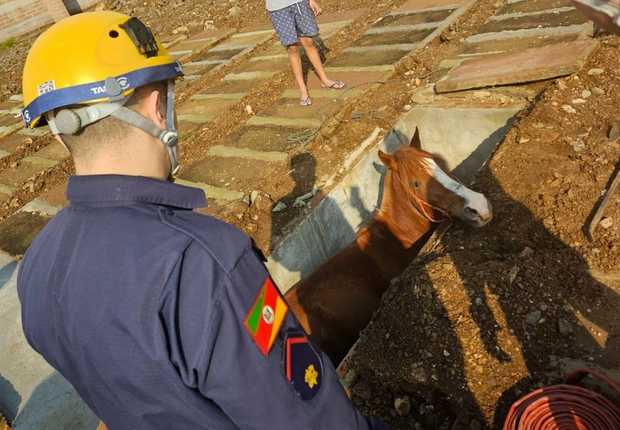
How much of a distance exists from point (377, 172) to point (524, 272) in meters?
2.61

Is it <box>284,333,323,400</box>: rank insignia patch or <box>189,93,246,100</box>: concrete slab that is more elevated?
<box>284,333,323,400</box>: rank insignia patch

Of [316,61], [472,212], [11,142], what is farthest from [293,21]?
[11,142]

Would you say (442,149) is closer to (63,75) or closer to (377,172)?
(377,172)

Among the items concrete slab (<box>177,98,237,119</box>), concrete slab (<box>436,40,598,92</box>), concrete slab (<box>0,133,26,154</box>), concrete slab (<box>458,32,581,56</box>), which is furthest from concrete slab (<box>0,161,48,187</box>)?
concrete slab (<box>458,32,581,56</box>)

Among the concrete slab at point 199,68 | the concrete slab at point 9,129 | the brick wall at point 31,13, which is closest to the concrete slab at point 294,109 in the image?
the concrete slab at point 199,68

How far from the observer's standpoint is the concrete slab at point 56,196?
20.5 feet

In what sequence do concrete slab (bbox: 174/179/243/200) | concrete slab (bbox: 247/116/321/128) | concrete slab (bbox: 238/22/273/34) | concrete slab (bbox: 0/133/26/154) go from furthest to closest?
concrete slab (bbox: 238/22/273/34)
concrete slab (bbox: 0/133/26/154)
concrete slab (bbox: 247/116/321/128)
concrete slab (bbox: 174/179/243/200)

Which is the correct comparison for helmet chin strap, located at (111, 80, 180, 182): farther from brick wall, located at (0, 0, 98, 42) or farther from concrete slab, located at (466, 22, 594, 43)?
brick wall, located at (0, 0, 98, 42)

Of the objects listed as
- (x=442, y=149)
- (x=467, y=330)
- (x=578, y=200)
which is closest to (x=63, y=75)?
(x=467, y=330)

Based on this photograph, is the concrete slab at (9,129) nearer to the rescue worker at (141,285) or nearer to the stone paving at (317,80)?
the stone paving at (317,80)

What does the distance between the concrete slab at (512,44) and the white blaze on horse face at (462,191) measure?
2416 mm

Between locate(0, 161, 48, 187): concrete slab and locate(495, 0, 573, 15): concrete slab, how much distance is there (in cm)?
703

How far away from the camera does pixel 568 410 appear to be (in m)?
2.21

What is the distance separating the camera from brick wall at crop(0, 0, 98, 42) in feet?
45.4
